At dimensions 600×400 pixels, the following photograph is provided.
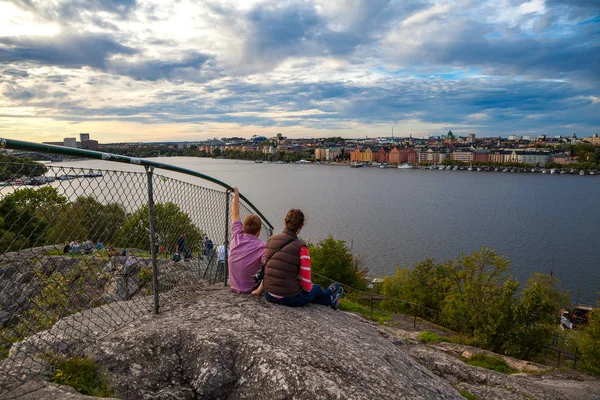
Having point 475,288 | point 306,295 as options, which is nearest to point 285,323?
point 306,295

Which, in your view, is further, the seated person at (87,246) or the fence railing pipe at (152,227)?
the seated person at (87,246)

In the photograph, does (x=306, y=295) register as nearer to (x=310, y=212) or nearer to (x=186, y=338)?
(x=186, y=338)

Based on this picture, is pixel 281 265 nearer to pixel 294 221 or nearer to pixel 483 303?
pixel 294 221

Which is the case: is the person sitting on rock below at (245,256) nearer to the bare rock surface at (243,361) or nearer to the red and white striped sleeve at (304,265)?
the red and white striped sleeve at (304,265)

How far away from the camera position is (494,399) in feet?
19.3

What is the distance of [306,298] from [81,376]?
2888 mm

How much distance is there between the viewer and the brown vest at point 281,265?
5.08 meters

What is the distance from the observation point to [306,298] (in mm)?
5469

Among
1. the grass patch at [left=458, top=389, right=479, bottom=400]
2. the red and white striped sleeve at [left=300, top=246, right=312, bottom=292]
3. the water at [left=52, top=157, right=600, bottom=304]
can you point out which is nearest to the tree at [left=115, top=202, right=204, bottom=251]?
the red and white striped sleeve at [left=300, top=246, right=312, bottom=292]

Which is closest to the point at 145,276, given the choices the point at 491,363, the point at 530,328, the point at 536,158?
the point at 491,363

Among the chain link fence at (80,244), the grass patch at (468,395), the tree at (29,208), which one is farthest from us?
the grass patch at (468,395)

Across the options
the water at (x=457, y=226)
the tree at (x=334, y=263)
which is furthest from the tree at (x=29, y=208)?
the tree at (x=334, y=263)

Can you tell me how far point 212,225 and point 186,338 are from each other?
3.44 meters

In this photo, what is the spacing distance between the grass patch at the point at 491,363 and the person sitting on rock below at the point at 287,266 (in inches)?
258
